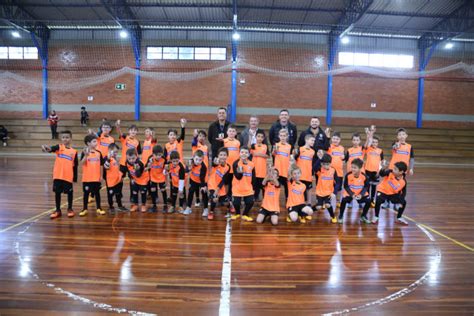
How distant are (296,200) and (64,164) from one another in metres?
3.73

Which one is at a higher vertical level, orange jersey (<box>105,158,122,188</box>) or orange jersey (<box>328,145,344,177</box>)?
orange jersey (<box>328,145,344,177</box>)

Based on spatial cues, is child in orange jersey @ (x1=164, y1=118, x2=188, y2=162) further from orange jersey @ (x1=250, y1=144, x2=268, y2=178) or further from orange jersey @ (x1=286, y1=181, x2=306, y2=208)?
orange jersey @ (x1=286, y1=181, x2=306, y2=208)

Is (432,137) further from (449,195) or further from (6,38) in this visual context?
(6,38)

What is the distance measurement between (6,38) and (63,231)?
17.5 metres

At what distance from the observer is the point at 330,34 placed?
52.3 feet

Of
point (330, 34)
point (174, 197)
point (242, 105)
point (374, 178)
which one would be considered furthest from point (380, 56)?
point (174, 197)

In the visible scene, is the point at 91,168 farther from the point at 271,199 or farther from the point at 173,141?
the point at 271,199

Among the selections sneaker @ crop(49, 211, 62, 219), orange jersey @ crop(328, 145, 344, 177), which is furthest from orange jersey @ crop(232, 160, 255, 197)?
sneaker @ crop(49, 211, 62, 219)

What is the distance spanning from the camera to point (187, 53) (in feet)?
53.9

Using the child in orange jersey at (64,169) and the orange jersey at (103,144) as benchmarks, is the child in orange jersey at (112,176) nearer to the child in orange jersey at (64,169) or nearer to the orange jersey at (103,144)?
the child in orange jersey at (64,169)

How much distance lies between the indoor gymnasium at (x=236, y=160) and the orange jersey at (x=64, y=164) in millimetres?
28

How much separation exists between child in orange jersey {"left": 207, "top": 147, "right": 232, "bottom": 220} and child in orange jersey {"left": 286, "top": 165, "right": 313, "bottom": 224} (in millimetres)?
1086

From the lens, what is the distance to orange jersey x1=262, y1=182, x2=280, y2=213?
16.2 feet

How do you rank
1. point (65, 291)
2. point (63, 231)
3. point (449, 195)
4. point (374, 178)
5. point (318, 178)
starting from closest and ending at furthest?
point (65, 291)
point (63, 231)
point (318, 178)
point (374, 178)
point (449, 195)
